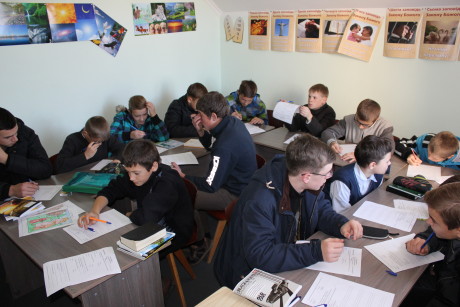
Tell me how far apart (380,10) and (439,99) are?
3.52 ft

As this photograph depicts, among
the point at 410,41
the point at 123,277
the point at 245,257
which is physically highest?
the point at 410,41

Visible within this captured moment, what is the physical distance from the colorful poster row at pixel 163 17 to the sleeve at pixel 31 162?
2.08 meters

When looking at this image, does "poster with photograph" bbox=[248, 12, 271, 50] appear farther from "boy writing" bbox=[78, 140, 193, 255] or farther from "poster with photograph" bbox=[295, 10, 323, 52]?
→ "boy writing" bbox=[78, 140, 193, 255]

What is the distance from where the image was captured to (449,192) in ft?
5.12

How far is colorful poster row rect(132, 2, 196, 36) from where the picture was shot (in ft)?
14.0

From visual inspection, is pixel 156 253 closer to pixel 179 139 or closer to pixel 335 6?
pixel 179 139

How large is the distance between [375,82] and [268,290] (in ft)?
10.2

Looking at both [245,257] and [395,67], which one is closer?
[245,257]

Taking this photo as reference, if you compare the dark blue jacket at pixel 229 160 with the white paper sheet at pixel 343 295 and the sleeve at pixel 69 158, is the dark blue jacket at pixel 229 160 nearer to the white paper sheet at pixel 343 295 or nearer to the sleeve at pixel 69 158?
the sleeve at pixel 69 158

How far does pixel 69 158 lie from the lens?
2.88 meters

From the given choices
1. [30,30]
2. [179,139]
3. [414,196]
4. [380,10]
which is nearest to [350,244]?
[414,196]

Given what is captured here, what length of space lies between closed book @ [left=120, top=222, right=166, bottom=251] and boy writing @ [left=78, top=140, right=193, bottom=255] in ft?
0.69

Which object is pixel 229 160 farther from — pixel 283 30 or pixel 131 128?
pixel 283 30

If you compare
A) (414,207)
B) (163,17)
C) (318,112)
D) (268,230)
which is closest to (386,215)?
(414,207)
